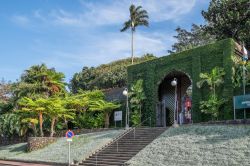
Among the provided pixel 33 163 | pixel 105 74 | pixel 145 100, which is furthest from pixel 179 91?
pixel 105 74

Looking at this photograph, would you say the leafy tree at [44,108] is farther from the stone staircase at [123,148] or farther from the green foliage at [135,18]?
the green foliage at [135,18]

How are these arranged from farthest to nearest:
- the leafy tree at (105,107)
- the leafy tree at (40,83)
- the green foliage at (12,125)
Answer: the leafy tree at (40,83), the green foliage at (12,125), the leafy tree at (105,107)

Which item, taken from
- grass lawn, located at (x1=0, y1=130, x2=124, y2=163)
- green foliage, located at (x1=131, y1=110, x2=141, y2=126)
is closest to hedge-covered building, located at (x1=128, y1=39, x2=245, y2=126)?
green foliage, located at (x1=131, y1=110, x2=141, y2=126)

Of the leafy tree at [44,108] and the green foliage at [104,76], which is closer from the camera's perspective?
the leafy tree at [44,108]

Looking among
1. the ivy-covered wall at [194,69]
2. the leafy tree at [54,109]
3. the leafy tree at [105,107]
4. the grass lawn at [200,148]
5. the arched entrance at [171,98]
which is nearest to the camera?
the grass lawn at [200,148]

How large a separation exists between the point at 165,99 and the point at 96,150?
33.0 ft

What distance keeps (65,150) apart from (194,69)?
10.5 m

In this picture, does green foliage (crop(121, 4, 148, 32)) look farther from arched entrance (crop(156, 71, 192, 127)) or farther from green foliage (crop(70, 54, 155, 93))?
arched entrance (crop(156, 71, 192, 127))

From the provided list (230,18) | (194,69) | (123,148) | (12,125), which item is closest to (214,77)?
(194,69)

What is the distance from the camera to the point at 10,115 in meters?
35.2

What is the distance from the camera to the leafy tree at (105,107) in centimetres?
3150

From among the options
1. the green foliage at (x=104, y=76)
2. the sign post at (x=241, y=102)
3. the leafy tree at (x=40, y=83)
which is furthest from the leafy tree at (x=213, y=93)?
the green foliage at (x=104, y=76)

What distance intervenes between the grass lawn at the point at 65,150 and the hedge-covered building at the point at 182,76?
Result: 16.3ft

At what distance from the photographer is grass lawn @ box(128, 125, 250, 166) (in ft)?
51.4
